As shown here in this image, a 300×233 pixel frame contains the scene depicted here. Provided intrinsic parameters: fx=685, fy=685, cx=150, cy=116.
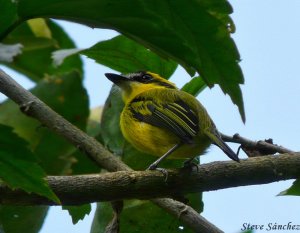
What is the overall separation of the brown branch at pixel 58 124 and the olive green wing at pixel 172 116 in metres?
0.58

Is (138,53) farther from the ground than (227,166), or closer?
farther from the ground

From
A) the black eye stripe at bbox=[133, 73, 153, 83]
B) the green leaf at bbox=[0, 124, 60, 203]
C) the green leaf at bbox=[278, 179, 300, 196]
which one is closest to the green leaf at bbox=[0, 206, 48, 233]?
the green leaf at bbox=[278, 179, 300, 196]

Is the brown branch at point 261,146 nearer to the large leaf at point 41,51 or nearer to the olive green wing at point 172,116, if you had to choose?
the olive green wing at point 172,116

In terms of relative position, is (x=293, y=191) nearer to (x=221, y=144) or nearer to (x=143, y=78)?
(x=221, y=144)

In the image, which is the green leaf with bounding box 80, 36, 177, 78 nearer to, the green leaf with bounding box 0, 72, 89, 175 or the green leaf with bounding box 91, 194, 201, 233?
the green leaf with bounding box 0, 72, 89, 175

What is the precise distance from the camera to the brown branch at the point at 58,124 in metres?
2.94

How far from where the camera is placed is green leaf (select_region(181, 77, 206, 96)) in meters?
3.61

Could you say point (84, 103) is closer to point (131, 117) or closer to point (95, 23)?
point (131, 117)

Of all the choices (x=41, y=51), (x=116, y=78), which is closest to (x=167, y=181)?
(x=116, y=78)

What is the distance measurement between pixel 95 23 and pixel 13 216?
1.51 meters

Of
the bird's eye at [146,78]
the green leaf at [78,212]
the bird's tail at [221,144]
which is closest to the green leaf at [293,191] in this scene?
the bird's tail at [221,144]

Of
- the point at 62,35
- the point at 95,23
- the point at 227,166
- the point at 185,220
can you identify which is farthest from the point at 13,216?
the point at 62,35

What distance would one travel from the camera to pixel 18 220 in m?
3.23

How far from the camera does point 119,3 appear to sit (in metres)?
1.75
